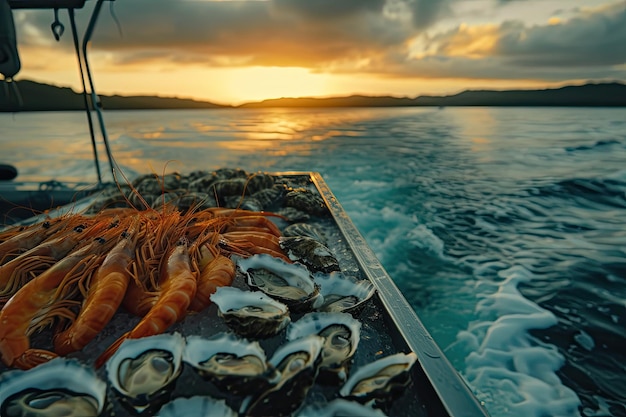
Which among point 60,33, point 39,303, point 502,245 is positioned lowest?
point 502,245

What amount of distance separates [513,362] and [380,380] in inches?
121

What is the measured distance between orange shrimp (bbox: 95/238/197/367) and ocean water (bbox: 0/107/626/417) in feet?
5.81

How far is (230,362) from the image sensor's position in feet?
4.67

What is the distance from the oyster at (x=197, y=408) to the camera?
1.19 meters

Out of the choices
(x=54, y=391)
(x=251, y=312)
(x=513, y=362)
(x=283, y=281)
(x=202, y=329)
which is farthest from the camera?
(x=513, y=362)

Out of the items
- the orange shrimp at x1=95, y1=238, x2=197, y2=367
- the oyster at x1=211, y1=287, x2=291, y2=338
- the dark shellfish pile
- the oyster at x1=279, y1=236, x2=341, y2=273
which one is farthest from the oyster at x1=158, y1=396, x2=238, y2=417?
the oyster at x1=279, y1=236, x2=341, y2=273

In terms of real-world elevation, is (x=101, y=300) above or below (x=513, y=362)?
above

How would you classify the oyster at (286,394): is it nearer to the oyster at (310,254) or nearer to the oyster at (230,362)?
the oyster at (230,362)

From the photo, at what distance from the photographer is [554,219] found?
8469 mm

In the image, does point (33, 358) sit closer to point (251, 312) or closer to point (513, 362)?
point (251, 312)

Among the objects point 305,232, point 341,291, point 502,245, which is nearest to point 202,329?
point 341,291

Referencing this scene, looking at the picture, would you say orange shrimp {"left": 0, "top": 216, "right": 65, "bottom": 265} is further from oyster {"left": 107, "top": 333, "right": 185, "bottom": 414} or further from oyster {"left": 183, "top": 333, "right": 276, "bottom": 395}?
oyster {"left": 183, "top": 333, "right": 276, "bottom": 395}

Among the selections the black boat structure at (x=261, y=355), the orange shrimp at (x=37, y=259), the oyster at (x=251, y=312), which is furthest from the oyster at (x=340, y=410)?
the orange shrimp at (x=37, y=259)

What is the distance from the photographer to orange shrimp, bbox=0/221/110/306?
2.13 m
